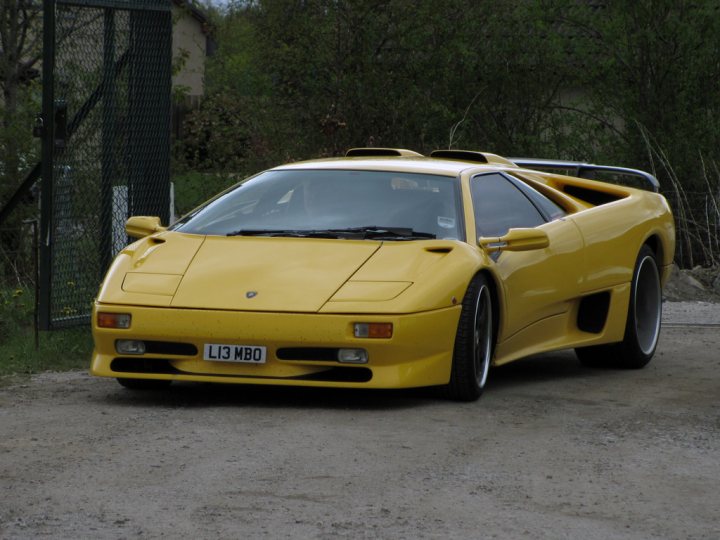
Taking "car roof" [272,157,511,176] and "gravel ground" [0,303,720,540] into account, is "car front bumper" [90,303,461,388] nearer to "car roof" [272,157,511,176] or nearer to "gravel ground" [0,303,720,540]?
"gravel ground" [0,303,720,540]

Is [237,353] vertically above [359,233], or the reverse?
[359,233]

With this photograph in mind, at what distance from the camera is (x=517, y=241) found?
8359 mm

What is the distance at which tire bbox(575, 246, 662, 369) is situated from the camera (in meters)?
9.91

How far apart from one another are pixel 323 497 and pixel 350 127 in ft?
37.0

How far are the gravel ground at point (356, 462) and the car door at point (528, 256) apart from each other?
43cm

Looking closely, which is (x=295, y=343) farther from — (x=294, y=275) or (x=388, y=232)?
(x=388, y=232)

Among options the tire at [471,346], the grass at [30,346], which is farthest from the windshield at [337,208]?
the grass at [30,346]

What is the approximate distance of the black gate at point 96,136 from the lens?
32.4 feet

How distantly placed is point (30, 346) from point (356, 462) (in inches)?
172

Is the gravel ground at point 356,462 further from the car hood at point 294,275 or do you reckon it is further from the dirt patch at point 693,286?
the dirt patch at point 693,286

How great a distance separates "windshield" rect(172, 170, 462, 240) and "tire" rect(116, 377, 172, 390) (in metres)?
0.84

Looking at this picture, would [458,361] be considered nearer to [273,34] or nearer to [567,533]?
[567,533]

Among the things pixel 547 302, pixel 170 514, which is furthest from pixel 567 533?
pixel 547 302


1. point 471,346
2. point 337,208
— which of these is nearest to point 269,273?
point 337,208
